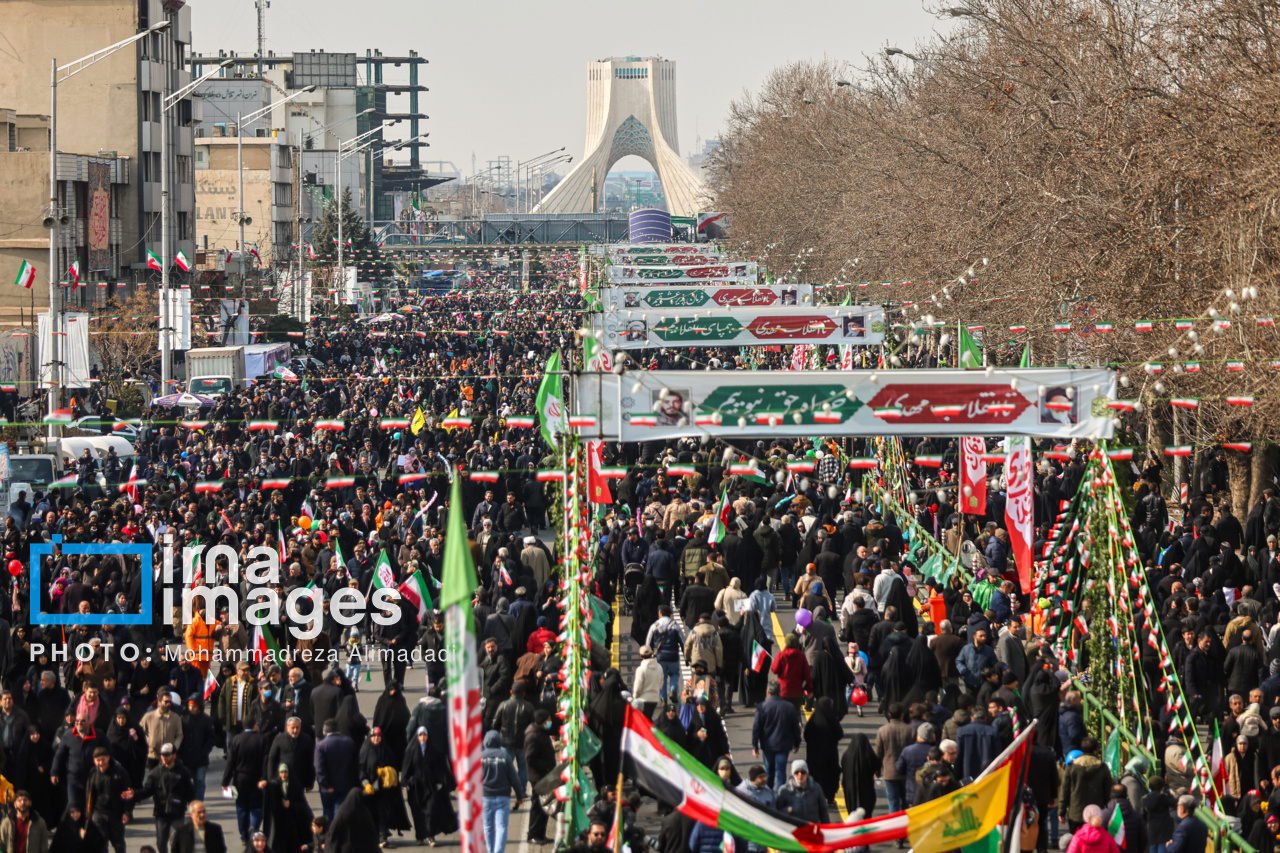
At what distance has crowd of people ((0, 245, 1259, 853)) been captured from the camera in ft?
36.7

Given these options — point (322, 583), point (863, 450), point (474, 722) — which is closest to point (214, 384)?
point (863, 450)

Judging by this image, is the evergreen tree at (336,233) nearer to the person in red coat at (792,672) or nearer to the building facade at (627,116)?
the person in red coat at (792,672)

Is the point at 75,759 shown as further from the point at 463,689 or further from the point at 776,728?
the point at 463,689

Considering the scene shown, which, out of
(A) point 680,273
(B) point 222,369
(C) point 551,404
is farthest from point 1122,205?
(B) point 222,369

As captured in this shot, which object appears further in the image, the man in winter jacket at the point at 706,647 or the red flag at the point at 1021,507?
the red flag at the point at 1021,507

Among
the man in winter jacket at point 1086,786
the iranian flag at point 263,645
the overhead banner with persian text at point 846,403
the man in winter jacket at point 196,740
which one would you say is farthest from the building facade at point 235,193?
the man in winter jacket at point 1086,786

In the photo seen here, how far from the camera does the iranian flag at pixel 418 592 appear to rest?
53.1 feet

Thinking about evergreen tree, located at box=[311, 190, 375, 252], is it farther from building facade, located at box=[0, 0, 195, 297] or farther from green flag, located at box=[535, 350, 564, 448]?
green flag, located at box=[535, 350, 564, 448]

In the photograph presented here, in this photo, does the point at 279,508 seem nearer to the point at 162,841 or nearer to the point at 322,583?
the point at 322,583

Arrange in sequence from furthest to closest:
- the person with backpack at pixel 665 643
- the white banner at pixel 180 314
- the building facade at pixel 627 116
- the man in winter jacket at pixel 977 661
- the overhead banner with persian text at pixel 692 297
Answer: the building facade at pixel 627 116, the white banner at pixel 180 314, the overhead banner with persian text at pixel 692 297, the person with backpack at pixel 665 643, the man in winter jacket at pixel 977 661

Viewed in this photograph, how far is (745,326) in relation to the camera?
85.0ft

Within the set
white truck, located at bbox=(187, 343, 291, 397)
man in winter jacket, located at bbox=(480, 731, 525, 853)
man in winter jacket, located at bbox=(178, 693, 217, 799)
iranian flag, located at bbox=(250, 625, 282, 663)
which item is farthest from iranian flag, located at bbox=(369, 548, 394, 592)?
white truck, located at bbox=(187, 343, 291, 397)

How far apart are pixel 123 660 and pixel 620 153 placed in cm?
18729

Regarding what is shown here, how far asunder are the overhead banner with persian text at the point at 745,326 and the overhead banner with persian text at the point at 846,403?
11.9 m
